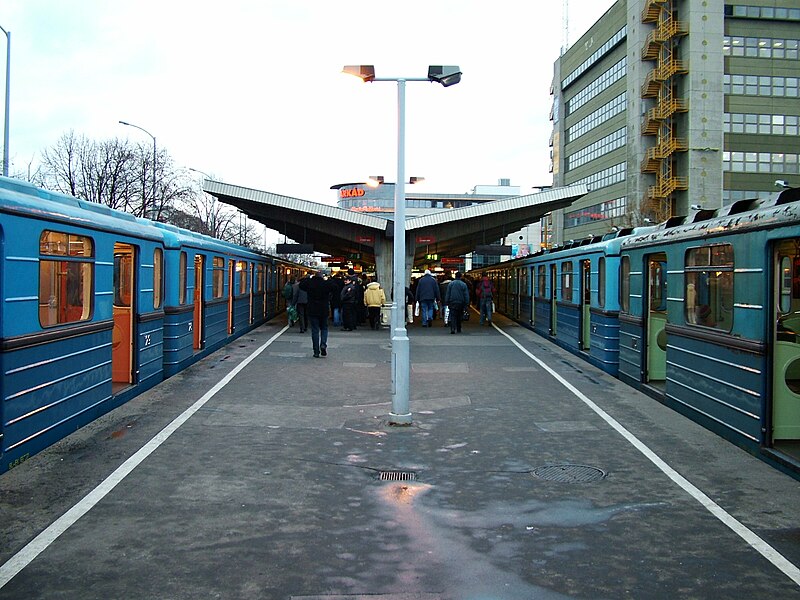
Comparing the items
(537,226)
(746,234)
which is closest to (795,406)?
(746,234)

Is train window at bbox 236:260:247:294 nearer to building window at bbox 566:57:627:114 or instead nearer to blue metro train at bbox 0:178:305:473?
blue metro train at bbox 0:178:305:473

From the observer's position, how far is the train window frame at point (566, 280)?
57.2 ft

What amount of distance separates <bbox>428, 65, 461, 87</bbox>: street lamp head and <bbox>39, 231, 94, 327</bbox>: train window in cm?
459

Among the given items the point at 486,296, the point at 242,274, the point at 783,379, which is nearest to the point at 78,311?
the point at 783,379

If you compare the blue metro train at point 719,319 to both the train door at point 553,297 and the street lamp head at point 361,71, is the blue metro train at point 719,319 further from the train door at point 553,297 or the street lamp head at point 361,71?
the train door at point 553,297

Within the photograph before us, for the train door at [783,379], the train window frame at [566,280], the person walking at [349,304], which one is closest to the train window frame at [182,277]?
the train window frame at [566,280]

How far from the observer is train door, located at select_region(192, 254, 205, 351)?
48.1 feet

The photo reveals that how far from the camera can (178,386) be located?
11.5m

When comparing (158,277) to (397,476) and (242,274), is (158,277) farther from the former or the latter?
(242,274)

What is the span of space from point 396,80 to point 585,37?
5990 cm

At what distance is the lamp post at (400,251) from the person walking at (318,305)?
17.8ft

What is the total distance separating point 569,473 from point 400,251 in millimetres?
3723

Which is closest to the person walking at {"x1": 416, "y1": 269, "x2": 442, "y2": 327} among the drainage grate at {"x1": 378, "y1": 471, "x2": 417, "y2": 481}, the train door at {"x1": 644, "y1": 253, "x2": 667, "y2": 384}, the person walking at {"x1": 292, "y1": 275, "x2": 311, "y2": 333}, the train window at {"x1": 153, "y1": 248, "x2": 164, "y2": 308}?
the person walking at {"x1": 292, "y1": 275, "x2": 311, "y2": 333}

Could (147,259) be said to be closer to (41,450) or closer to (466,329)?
(41,450)
